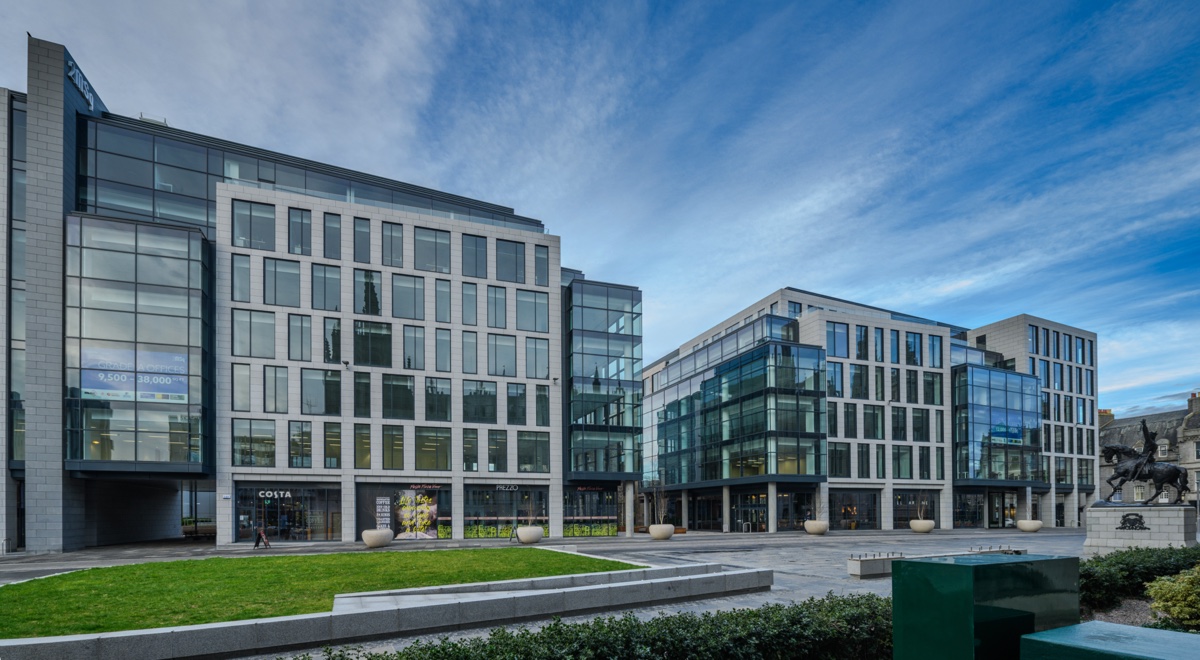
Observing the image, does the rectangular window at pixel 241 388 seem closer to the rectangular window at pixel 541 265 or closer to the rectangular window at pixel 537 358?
the rectangular window at pixel 537 358

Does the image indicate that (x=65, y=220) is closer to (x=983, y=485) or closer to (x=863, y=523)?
→ (x=863, y=523)

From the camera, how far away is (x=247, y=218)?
161 feet

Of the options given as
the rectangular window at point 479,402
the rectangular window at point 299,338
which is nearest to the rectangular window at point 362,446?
the rectangular window at point 299,338

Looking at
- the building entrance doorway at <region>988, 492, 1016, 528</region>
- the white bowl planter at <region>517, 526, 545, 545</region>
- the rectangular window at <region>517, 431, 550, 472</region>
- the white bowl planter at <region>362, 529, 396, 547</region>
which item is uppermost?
the rectangular window at <region>517, 431, 550, 472</region>

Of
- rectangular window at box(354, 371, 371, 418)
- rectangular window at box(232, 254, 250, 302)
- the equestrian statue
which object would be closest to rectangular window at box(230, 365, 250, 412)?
rectangular window at box(232, 254, 250, 302)

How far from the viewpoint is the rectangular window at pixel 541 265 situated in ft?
186

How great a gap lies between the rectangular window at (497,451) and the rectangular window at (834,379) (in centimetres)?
3199

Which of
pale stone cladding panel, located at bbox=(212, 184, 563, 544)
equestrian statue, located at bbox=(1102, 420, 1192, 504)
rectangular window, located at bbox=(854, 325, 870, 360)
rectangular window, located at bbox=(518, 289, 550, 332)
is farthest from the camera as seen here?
rectangular window, located at bbox=(854, 325, 870, 360)

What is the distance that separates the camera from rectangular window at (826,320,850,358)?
68.3 metres

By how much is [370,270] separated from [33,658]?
42.4m

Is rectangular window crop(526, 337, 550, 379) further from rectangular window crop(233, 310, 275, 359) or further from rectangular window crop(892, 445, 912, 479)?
rectangular window crop(892, 445, 912, 479)

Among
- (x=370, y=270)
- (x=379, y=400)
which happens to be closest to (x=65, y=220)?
(x=370, y=270)

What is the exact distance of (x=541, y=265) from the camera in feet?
187

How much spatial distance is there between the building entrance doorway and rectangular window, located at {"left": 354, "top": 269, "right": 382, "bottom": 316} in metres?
63.6
